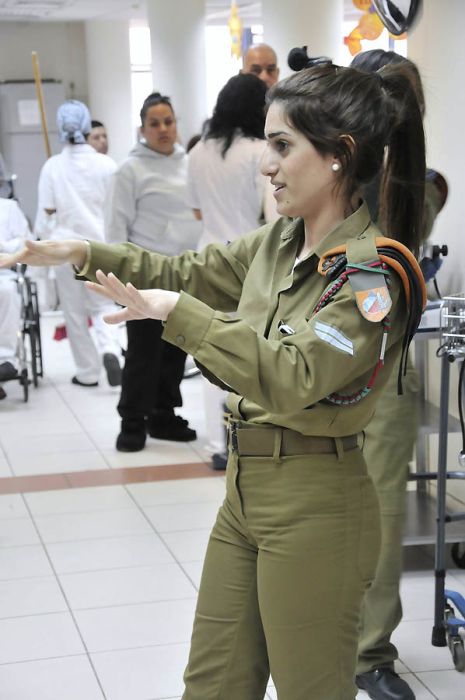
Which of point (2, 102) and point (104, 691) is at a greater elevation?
point (2, 102)

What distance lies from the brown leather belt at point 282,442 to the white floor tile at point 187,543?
7.10 ft

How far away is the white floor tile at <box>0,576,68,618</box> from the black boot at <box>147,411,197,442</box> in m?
1.93

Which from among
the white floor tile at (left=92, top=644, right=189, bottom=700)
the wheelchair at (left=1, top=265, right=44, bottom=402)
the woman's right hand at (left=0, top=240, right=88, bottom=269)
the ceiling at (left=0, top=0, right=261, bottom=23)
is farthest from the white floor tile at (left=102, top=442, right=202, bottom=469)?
the ceiling at (left=0, top=0, right=261, bottom=23)

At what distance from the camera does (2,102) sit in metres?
14.3

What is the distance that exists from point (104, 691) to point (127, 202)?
10.0ft

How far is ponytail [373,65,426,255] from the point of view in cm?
188

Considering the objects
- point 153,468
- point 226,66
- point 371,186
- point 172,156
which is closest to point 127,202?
point 172,156

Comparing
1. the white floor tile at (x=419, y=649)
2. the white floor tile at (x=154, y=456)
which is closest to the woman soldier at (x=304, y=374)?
the white floor tile at (x=419, y=649)

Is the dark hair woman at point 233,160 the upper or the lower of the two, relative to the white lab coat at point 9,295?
upper

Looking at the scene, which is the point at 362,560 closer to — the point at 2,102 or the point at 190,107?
the point at 190,107

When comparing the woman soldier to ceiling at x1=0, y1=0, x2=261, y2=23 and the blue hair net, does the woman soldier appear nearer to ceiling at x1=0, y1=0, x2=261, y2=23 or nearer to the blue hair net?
the blue hair net

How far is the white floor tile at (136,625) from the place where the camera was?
10.6 feet

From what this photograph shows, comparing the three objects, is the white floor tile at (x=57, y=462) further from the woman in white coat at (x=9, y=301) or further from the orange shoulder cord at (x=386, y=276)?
the orange shoulder cord at (x=386, y=276)

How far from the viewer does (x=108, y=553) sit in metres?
4.02
